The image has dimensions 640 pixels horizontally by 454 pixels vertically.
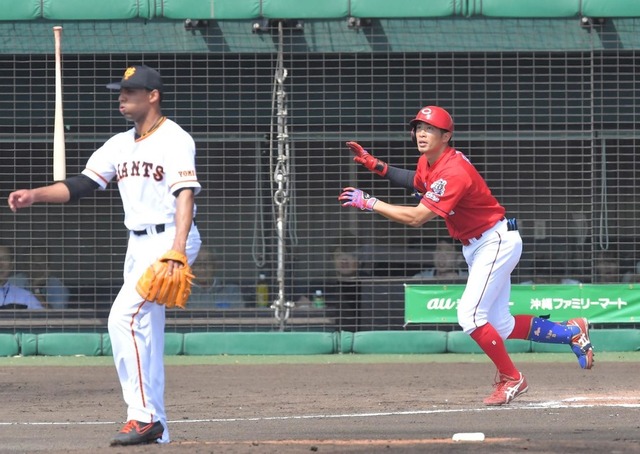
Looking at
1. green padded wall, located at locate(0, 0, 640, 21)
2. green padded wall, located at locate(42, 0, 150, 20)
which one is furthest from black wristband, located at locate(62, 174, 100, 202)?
green padded wall, located at locate(42, 0, 150, 20)

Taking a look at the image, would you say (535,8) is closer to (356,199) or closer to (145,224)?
(356,199)

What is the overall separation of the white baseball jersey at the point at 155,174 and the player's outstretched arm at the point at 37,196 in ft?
1.00

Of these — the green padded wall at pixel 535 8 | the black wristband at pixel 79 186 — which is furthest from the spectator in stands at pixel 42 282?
the black wristband at pixel 79 186

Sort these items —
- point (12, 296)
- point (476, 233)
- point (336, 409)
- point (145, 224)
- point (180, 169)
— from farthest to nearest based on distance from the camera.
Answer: point (12, 296), point (336, 409), point (476, 233), point (145, 224), point (180, 169)

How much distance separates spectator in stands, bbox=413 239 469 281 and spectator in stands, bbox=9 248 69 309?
3694 millimetres

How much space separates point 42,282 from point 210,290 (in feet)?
5.80

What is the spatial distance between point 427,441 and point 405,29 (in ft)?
23.1

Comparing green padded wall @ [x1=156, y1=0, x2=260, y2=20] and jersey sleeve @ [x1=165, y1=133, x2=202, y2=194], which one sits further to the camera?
green padded wall @ [x1=156, y1=0, x2=260, y2=20]

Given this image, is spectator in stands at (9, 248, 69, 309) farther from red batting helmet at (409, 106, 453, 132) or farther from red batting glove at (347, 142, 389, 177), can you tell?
red batting helmet at (409, 106, 453, 132)

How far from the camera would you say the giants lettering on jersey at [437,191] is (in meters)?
7.48

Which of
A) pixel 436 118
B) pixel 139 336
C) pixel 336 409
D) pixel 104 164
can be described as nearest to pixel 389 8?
pixel 436 118

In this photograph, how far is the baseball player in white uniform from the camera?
223 inches

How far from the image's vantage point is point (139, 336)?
572 centimetres

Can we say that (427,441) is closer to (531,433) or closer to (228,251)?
(531,433)
